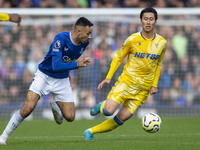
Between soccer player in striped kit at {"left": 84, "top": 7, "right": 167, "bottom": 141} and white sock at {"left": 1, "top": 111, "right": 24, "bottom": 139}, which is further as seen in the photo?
soccer player in striped kit at {"left": 84, "top": 7, "right": 167, "bottom": 141}

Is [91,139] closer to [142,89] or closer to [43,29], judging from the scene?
[142,89]

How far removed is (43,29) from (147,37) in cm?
805

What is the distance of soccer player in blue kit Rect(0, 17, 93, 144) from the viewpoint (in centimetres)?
824

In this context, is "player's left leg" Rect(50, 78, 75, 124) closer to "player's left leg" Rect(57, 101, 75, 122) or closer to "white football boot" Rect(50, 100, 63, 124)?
"player's left leg" Rect(57, 101, 75, 122)

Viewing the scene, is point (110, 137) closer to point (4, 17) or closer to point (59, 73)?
point (59, 73)

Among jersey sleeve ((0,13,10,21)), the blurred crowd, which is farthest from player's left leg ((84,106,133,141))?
the blurred crowd

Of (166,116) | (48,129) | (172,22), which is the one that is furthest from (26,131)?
(172,22)

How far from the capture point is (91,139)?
8.77m

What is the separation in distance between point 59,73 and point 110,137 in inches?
72.6

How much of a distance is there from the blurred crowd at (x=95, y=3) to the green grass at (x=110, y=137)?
17.9 feet

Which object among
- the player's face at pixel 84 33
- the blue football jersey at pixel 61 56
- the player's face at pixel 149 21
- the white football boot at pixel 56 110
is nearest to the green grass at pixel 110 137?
the white football boot at pixel 56 110

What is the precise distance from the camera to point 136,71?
8.70 m

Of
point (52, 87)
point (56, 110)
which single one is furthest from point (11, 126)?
point (56, 110)

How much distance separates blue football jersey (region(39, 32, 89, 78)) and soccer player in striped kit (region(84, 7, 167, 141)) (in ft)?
2.51
